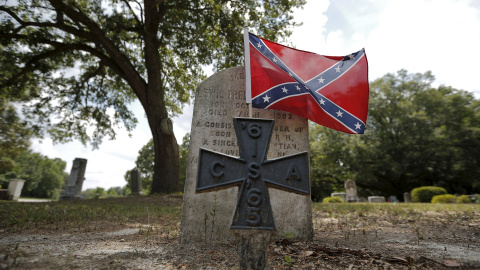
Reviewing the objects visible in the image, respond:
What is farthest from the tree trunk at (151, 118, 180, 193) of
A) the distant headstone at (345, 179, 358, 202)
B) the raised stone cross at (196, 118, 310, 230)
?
the distant headstone at (345, 179, 358, 202)

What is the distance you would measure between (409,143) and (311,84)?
26.7m

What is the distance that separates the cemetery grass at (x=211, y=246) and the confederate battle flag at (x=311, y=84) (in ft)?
6.37

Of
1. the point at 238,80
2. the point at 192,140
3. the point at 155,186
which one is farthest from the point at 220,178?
Answer: the point at 155,186

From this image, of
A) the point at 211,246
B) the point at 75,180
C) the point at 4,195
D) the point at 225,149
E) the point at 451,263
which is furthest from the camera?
the point at 4,195

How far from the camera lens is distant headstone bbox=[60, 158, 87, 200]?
1536 centimetres

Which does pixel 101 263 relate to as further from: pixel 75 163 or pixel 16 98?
pixel 75 163

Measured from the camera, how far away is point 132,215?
6312 millimetres

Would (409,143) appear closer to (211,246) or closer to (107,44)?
(107,44)

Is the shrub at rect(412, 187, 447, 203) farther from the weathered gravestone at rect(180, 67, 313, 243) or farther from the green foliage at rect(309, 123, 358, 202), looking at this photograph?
the weathered gravestone at rect(180, 67, 313, 243)

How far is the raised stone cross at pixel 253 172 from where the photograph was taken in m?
2.22

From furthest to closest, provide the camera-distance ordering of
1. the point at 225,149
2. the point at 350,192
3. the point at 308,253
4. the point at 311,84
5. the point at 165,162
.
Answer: the point at 350,192
the point at 165,162
the point at 311,84
the point at 225,149
the point at 308,253

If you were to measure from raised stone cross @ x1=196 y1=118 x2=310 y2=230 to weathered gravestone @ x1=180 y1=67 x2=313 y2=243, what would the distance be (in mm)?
1597

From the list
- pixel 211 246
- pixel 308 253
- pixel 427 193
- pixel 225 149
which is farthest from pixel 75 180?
pixel 427 193

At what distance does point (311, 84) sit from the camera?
4.81 meters
